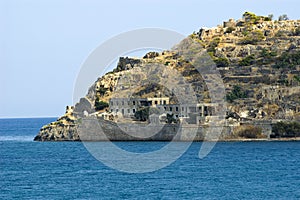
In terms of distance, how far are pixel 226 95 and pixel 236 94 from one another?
1.38 m

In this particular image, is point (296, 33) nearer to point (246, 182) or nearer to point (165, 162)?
point (165, 162)

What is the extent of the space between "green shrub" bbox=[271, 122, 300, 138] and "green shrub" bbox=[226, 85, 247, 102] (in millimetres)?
14156

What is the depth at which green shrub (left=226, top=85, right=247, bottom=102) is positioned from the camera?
11571 cm

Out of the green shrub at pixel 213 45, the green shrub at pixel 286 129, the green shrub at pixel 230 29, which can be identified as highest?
the green shrub at pixel 230 29

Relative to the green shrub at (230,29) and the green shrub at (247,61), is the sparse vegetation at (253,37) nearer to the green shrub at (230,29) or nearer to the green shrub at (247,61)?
the green shrub at (230,29)

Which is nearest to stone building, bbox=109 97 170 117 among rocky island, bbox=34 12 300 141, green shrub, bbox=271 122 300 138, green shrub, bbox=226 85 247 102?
rocky island, bbox=34 12 300 141

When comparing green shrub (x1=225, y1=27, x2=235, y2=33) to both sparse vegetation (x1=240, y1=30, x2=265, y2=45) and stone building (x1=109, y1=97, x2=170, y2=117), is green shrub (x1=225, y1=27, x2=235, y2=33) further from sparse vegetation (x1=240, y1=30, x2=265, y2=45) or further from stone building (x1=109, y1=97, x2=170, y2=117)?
stone building (x1=109, y1=97, x2=170, y2=117)

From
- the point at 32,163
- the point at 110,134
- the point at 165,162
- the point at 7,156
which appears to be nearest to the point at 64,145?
the point at 110,134

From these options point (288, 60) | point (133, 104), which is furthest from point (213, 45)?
point (133, 104)

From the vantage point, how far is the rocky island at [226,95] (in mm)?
104438

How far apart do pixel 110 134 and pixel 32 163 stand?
25710mm

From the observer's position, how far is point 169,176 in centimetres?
6938

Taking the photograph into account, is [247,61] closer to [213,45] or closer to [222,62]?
[222,62]

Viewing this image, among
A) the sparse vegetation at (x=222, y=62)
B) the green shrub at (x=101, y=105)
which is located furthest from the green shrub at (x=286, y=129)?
the sparse vegetation at (x=222, y=62)
